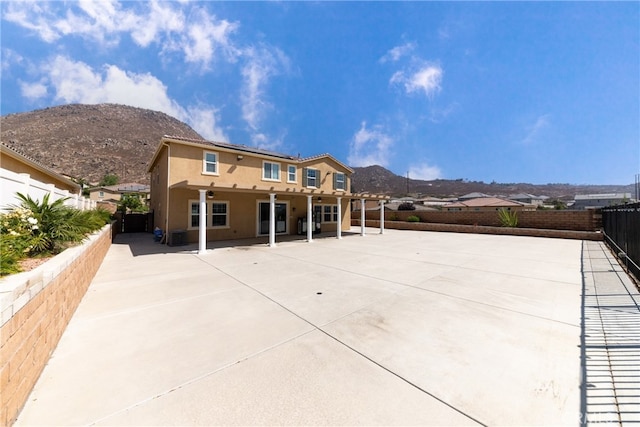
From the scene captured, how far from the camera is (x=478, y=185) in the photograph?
9475 cm

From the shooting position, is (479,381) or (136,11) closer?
(479,381)

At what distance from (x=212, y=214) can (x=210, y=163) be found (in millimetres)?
2605

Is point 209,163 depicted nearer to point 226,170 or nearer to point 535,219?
point 226,170

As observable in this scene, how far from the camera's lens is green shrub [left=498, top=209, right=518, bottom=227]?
1753 cm

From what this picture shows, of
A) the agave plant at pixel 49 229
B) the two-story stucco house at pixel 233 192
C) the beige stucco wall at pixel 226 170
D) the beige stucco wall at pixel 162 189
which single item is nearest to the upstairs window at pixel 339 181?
the two-story stucco house at pixel 233 192

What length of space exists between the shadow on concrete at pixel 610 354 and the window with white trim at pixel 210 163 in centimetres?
1374

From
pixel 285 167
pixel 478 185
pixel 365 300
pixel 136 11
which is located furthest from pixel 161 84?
pixel 478 185

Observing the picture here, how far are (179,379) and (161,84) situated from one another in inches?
2991

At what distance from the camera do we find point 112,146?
220ft

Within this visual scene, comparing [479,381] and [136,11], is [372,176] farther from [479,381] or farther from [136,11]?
[479,381]

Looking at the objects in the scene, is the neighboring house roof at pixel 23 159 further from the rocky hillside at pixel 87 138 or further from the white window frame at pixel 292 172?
the rocky hillside at pixel 87 138

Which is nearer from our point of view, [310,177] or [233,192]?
[233,192]

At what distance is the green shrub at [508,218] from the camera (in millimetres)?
17531

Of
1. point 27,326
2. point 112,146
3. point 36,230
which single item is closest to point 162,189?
point 36,230
